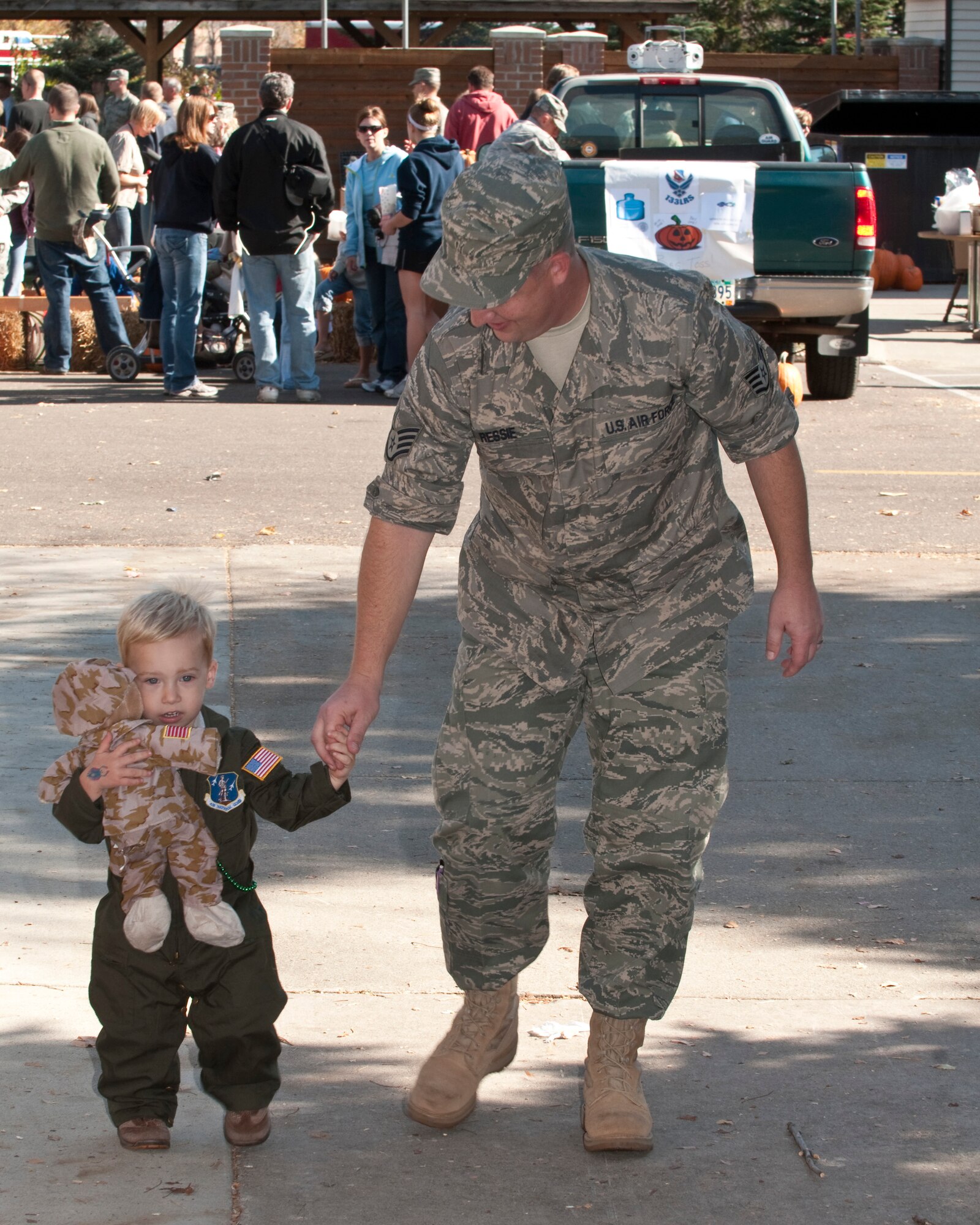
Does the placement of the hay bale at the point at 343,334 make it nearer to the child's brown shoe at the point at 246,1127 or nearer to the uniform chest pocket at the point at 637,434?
the uniform chest pocket at the point at 637,434

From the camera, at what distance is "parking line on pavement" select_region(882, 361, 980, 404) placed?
12.8 metres

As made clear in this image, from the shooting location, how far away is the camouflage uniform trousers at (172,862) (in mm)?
2885

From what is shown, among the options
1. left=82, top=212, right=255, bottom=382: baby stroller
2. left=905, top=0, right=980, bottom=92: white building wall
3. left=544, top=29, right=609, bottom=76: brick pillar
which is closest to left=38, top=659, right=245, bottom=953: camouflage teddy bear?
left=82, top=212, right=255, bottom=382: baby stroller

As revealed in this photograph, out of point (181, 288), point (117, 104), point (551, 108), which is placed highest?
point (117, 104)

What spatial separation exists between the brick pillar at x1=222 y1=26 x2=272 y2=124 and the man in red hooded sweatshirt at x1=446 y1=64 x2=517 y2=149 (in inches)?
369

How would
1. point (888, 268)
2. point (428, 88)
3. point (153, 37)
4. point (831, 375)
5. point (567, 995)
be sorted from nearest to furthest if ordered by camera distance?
1. point (567, 995)
2. point (428, 88)
3. point (831, 375)
4. point (888, 268)
5. point (153, 37)

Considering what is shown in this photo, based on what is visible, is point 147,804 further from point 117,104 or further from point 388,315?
point 117,104

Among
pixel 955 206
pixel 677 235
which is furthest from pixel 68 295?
pixel 955 206

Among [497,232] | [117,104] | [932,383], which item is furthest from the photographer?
[117,104]

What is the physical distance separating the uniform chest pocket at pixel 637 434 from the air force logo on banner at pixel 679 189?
8130mm

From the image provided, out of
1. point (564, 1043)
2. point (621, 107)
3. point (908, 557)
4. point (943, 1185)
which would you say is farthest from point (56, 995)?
point (621, 107)

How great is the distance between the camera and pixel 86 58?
3928 cm

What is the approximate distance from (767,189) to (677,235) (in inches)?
26.2

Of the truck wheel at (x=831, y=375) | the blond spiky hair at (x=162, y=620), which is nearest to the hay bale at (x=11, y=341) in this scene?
the truck wheel at (x=831, y=375)
